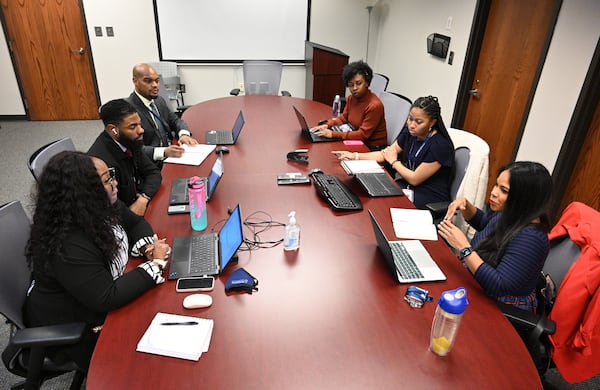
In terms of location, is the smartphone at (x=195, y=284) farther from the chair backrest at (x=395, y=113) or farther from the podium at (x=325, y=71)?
the podium at (x=325, y=71)

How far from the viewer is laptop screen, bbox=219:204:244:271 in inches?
59.8

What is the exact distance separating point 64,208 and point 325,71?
4144mm

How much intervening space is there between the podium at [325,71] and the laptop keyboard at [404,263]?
11.8 ft

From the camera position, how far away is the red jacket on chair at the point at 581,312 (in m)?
1.45

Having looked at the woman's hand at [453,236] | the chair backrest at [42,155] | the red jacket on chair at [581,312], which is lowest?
the red jacket on chair at [581,312]

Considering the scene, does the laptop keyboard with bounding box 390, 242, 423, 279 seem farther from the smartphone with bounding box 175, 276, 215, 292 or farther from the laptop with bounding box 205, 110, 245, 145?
the laptop with bounding box 205, 110, 245, 145

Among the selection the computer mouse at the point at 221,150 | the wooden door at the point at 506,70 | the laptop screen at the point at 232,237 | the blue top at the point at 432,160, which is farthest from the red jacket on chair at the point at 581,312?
the computer mouse at the point at 221,150

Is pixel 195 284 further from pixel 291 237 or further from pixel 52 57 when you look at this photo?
pixel 52 57

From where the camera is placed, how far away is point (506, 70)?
337cm

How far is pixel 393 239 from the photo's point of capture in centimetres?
178

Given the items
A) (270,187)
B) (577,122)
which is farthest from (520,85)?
(270,187)

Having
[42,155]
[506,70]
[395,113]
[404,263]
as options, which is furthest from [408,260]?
[506,70]

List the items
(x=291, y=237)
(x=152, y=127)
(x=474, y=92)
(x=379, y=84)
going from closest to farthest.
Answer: (x=291, y=237) → (x=152, y=127) → (x=474, y=92) → (x=379, y=84)

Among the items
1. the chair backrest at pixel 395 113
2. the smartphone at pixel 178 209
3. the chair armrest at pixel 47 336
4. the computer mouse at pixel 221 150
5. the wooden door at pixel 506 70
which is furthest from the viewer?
the chair backrest at pixel 395 113
